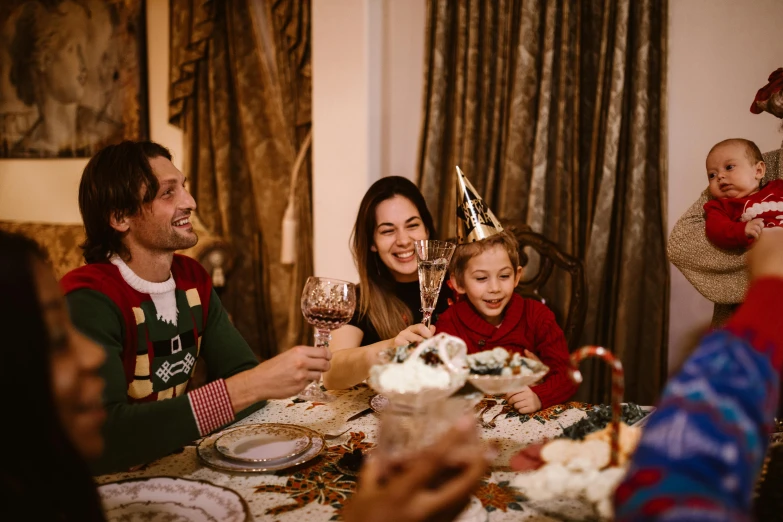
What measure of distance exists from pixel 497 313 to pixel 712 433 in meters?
1.41

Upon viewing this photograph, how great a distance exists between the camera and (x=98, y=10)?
4488 millimetres

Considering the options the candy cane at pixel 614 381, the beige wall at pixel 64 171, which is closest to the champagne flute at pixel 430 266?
the candy cane at pixel 614 381

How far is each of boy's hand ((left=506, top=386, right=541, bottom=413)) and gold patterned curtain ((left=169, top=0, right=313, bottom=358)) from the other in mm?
2610

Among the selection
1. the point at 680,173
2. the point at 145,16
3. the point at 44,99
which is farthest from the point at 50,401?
the point at 44,99

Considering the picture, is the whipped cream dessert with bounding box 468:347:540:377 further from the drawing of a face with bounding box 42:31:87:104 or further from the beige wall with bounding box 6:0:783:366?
the drawing of a face with bounding box 42:31:87:104

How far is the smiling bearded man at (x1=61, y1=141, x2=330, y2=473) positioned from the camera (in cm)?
119

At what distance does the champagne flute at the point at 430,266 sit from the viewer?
1.57 m

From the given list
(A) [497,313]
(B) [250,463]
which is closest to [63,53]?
(A) [497,313]

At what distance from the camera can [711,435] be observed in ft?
1.74

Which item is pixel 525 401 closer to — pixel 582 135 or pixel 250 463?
pixel 250 463

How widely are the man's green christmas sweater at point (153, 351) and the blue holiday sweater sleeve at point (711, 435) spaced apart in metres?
0.91

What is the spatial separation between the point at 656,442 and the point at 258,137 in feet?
12.4

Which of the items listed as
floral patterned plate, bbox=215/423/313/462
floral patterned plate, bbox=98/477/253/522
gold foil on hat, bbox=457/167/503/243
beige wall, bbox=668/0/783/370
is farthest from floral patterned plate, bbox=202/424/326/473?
beige wall, bbox=668/0/783/370

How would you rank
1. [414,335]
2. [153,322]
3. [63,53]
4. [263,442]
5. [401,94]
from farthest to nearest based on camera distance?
[63,53] → [401,94] → [153,322] → [414,335] → [263,442]
